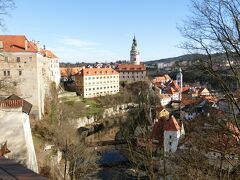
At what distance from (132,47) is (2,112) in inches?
2629

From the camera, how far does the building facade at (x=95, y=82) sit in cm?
4718

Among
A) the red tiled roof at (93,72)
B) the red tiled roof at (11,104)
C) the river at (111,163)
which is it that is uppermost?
the red tiled roof at (93,72)

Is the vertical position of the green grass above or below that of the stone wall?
below

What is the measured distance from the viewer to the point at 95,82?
49969 millimetres

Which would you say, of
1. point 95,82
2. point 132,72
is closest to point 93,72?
point 95,82

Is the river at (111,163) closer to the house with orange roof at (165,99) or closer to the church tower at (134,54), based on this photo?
the house with orange roof at (165,99)

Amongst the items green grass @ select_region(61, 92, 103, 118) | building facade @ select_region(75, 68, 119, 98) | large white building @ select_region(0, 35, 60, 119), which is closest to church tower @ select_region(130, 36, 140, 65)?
building facade @ select_region(75, 68, 119, 98)

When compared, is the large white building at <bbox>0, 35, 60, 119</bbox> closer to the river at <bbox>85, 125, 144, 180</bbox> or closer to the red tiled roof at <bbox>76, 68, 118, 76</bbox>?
the river at <bbox>85, 125, 144, 180</bbox>

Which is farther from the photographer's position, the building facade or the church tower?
the church tower

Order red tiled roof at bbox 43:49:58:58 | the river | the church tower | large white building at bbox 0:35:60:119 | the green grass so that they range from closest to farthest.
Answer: the river → large white building at bbox 0:35:60:119 → the green grass → red tiled roof at bbox 43:49:58:58 → the church tower

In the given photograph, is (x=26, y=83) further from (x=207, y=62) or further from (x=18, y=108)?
(x=207, y=62)

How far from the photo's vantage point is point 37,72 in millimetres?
24562

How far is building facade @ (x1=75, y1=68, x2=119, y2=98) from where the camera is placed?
155 ft

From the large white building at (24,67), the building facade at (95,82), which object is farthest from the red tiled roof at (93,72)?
the large white building at (24,67)
